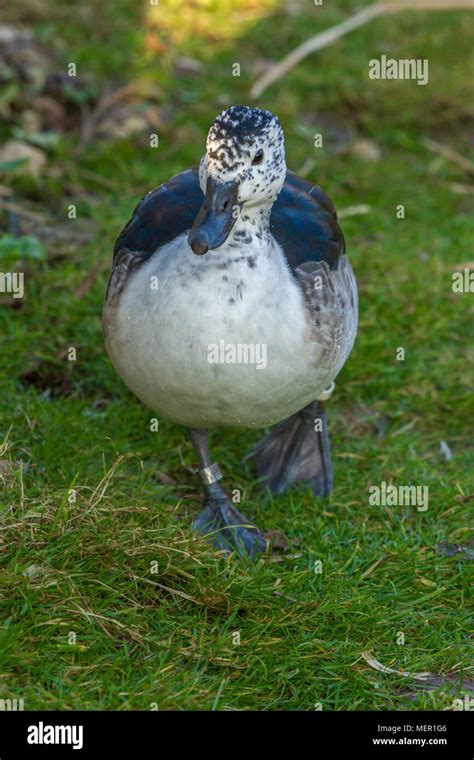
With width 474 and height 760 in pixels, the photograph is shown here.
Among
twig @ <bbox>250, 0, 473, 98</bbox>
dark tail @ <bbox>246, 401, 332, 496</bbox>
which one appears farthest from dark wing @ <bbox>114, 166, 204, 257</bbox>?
twig @ <bbox>250, 0, 473, 98</bbox>

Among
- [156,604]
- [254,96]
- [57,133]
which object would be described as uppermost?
[254,96]

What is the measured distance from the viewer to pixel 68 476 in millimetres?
3889

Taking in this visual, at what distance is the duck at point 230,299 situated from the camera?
3475 millimetres

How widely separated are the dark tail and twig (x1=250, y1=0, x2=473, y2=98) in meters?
3.19

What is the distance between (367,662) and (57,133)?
4.11 metres

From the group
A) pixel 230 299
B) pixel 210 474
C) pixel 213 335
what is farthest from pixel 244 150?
pixel 210 474

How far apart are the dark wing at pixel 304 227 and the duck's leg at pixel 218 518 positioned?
782 millimetres

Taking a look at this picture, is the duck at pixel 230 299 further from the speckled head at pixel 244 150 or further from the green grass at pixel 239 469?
the green grass at pixel 239 469

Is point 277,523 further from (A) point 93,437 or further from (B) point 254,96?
(B) point 254,96

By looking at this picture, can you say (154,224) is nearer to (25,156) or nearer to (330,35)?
(25,156)

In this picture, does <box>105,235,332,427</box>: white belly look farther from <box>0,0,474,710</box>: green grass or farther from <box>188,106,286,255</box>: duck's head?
<box>0,0,474,710</box>: green grass

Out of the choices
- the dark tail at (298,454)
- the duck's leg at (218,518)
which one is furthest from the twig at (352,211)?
the duck's leg at (218,518)

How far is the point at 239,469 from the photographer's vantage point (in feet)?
14.8

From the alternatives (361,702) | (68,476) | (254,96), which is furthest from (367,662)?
(254,96)
